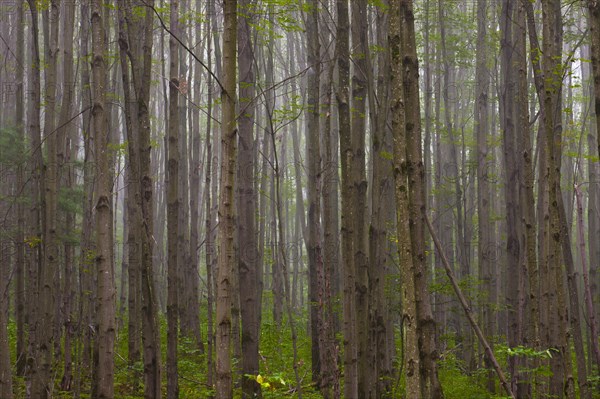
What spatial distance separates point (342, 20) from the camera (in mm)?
5348

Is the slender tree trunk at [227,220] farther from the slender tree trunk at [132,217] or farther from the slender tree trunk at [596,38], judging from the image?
the slender tree trunk at [596,38]

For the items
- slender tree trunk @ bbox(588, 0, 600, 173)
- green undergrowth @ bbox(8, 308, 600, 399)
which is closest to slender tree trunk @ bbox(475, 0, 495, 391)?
green undergrowth @ bbox(8, 308, 600, 399)

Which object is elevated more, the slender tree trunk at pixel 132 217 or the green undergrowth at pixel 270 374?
the slender tree trunk at pixel 132 217

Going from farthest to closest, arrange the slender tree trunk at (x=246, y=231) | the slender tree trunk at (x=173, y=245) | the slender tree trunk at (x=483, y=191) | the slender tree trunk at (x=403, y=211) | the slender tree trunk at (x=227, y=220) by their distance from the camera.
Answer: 1. the slender tree trunk at (x=483, y=191)
2. the slender tree trunk at (x=246, y=231)
3. the slender tree trunk at (x=173, y=245)
4. the slender tree trunk at (x=403, y=211)
5. the slender tree trunk at (x=227, y=220)

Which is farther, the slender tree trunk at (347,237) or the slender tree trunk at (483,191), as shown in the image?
the slender tree trunk at (483,191)

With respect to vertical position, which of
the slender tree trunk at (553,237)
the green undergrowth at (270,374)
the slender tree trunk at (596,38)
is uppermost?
the slender tree trunk at (596,38)

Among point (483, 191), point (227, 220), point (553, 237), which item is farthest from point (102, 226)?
point (483, 191)

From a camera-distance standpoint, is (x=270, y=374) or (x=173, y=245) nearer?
(x=173, y=245)

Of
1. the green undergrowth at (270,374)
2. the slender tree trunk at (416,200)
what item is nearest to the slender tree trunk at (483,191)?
the green undergrowth at (270,374)

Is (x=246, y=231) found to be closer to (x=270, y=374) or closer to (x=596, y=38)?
(x=270, y=374)

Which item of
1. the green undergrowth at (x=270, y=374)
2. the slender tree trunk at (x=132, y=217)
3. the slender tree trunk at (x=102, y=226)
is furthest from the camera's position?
the green undergrowth at (x=270, y=374)

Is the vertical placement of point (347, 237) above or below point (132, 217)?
below

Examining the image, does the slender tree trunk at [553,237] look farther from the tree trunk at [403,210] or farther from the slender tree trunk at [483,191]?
the slender tree trunk at [483,191]

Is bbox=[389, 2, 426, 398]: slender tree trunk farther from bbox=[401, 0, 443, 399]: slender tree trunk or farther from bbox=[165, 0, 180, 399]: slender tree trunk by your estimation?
bbox=[165, 0, 180, 399]: slender tree trunk
